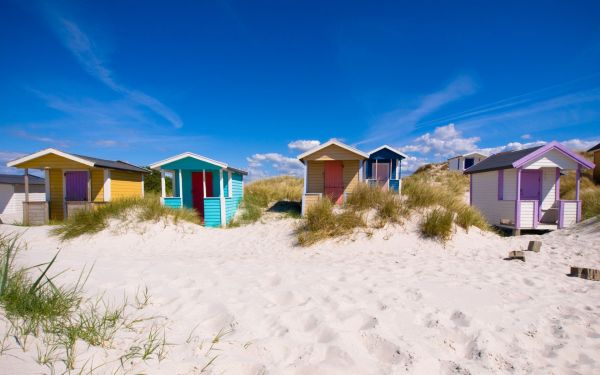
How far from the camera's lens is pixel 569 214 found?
10078mm

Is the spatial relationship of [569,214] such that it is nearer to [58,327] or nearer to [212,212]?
[212,212]

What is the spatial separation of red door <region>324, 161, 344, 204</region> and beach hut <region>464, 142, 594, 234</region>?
625cm

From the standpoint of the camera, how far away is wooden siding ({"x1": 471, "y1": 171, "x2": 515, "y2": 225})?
35.0 feet

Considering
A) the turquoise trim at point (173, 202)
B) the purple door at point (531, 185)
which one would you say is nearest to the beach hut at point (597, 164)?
the purple door at point (531, 185)

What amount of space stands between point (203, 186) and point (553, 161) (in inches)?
570

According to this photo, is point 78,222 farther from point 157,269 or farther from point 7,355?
point 7,355

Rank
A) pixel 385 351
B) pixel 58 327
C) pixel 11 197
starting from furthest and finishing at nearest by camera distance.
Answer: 1. pixel 11 197
2. pixel 385 351
3. pixel 58 327

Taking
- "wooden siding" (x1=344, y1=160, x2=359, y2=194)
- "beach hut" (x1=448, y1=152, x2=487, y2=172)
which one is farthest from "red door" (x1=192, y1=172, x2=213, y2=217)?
"beach hut" (x1=448, y1=152, x2=487, y2=172)

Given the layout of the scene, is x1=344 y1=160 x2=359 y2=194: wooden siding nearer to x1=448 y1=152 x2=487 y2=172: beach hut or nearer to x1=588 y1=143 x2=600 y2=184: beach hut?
x1=588 y1=143 x2=600 y2=184: beach hut

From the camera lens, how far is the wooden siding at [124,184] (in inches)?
490

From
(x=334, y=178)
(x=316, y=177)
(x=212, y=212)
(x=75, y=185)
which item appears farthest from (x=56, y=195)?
(x=334, y=178)

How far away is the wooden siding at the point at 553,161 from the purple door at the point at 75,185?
19366 mm

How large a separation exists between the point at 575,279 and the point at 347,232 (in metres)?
4.51

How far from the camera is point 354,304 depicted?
3219mm
